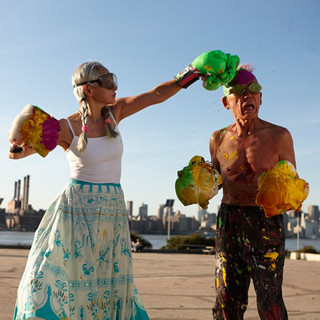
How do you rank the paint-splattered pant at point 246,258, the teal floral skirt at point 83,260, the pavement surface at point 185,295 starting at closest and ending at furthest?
the teal floral skirt at point 83,260 → the paint-splattered pant at point 246,258 → the pavement surface at point 185,295

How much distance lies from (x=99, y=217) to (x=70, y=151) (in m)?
0.45

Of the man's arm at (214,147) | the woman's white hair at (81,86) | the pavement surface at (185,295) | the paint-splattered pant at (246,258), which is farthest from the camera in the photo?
the pavement surface at (185,295)

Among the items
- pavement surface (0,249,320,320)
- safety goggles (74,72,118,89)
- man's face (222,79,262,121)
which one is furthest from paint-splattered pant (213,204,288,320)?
pavement surface (0,249,320,320)

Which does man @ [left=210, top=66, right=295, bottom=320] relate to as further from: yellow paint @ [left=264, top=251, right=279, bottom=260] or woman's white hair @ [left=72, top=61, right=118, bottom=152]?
woman's white hair @ [left=72, top=61, right=118, bottom=152]

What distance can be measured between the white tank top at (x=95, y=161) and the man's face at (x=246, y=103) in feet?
2.80

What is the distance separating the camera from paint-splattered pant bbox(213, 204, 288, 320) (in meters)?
3.02

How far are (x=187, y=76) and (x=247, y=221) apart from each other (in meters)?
1.06

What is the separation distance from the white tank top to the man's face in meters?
0.85

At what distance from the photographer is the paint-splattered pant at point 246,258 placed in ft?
9.89

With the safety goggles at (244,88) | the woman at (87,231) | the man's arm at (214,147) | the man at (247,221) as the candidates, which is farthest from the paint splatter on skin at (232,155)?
the woman at (87,231)

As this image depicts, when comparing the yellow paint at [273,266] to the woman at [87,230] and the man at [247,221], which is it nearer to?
the man at [247,221]

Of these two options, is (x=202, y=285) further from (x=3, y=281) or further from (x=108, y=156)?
(x=108, y=156)

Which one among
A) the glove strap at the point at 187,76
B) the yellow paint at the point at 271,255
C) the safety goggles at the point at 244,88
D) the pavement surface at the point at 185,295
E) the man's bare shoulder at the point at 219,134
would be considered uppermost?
the glove strap at the point at 187,76

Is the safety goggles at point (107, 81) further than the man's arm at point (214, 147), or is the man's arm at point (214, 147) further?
the man's arm at point (214, 147)
